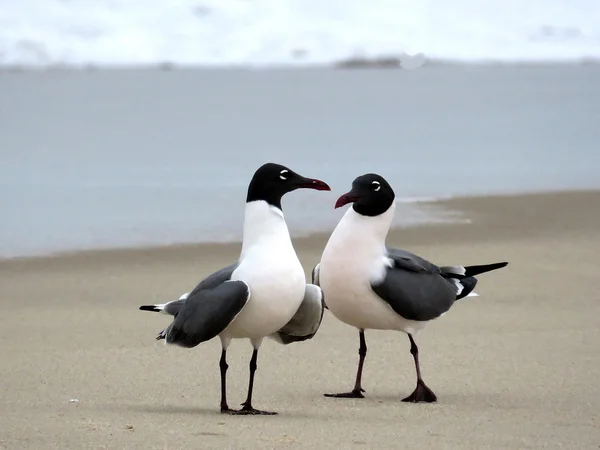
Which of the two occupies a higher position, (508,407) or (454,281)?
(454,281)

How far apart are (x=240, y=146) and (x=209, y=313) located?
11991mm

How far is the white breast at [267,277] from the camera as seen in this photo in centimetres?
542

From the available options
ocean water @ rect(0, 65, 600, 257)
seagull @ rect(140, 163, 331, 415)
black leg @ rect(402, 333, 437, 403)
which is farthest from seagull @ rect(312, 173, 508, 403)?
ocean water @ rect(0, 65, 600, 257)

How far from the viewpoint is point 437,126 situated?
19969mm

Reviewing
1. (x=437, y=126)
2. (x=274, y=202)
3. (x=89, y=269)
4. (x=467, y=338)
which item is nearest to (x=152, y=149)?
(x=437, y=126)

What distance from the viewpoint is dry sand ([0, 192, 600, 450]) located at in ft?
16.5

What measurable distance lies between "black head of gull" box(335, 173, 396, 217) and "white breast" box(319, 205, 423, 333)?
1.5 inches

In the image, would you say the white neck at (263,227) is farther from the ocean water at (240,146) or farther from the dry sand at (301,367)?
the ocean water at (240,146)

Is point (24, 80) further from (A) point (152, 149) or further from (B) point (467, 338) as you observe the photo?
(B) point (467, 338)

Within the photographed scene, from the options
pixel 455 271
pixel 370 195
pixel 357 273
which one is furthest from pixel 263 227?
pixel 455 271

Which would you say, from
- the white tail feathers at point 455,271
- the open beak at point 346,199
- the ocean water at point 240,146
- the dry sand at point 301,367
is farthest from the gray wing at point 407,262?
the ocean water at point 240,146

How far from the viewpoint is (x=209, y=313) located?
5.40 m

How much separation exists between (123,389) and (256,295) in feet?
3.36

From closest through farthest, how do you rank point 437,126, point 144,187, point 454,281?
point 454,281, point 144,187, point 437,126
